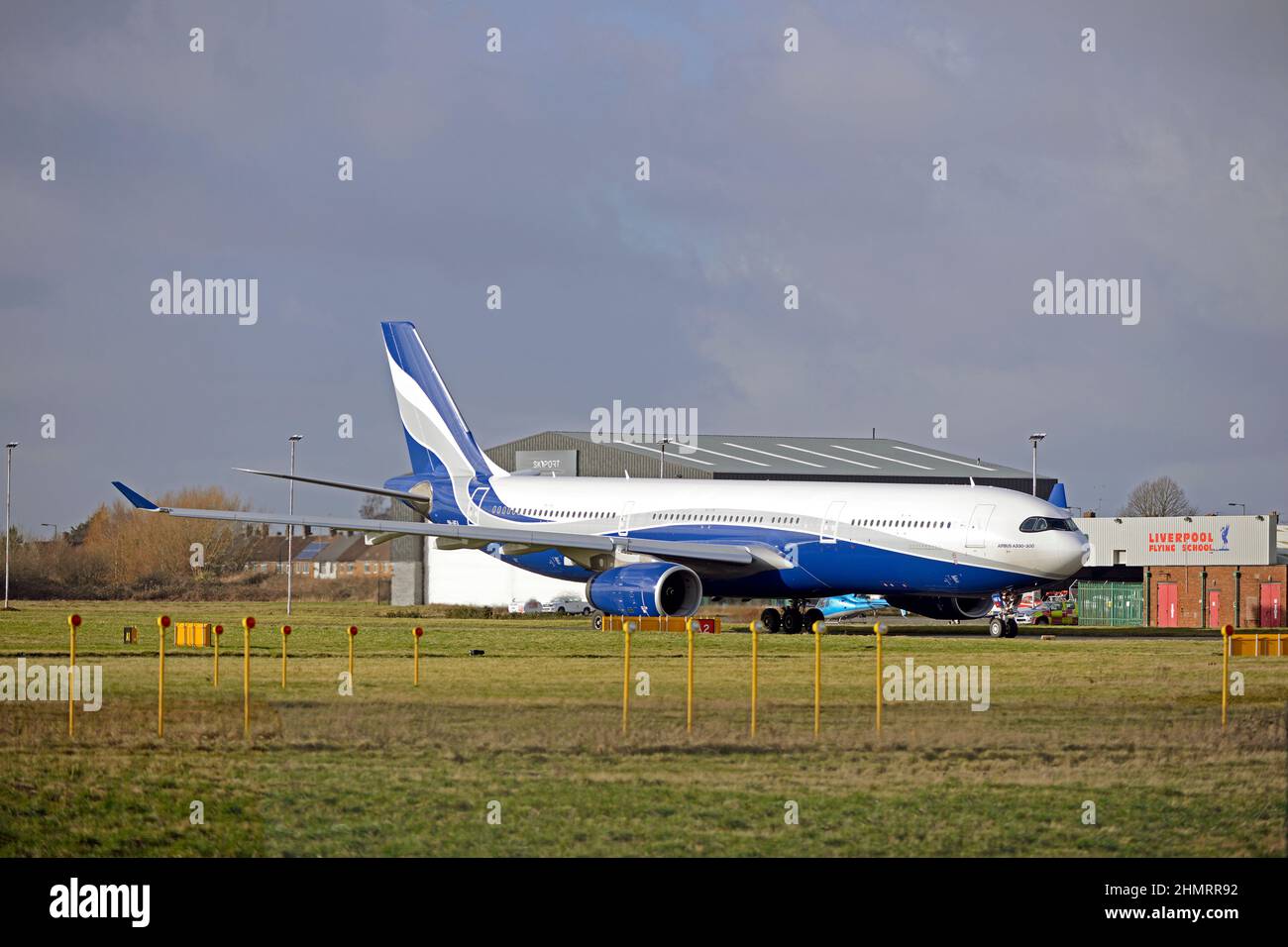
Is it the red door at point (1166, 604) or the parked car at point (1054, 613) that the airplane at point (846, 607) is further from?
the red door at point (1166, 604)

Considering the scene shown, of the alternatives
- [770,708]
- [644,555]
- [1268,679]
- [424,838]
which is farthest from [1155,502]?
[424,838]

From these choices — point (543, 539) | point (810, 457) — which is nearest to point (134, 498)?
point (543, 539)

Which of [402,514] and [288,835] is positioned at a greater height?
[402,514]

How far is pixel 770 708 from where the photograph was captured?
23.9m

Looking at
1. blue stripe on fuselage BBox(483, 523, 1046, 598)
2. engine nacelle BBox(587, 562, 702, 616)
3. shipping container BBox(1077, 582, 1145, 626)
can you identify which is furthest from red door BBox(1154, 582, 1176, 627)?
engine nacelle BBox(587, 562, 702, 616)

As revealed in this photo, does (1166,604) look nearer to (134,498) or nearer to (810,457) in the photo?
(810,457)

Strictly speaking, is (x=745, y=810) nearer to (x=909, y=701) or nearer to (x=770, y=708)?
(x=770, y=708)

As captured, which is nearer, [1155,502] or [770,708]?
[770,708]

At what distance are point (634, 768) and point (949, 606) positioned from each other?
29.5 metres

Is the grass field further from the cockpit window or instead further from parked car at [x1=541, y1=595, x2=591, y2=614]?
parked car at [x1=541, y1=595, x2=591, y2=614]

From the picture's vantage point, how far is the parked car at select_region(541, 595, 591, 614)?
65688 mm
